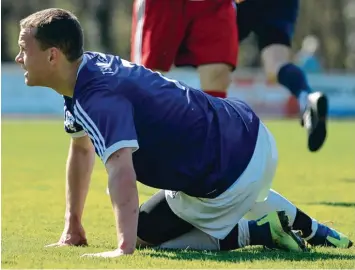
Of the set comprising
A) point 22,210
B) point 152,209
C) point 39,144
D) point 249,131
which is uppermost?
point 249,131

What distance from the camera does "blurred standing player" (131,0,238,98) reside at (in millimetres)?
8273

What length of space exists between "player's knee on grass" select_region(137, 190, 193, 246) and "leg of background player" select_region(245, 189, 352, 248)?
470mm

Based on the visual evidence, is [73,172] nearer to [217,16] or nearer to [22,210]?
[22,210]

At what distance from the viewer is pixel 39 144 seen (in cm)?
1477

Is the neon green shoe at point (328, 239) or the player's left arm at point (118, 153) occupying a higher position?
the player's left arm at point (118, 153)

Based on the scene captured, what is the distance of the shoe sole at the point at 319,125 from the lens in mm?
8242

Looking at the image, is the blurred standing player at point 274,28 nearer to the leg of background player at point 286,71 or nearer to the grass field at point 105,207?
the leg of background player at point 286,71

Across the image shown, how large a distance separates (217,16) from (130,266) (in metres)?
4.12

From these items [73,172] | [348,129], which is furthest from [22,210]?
[348,129]

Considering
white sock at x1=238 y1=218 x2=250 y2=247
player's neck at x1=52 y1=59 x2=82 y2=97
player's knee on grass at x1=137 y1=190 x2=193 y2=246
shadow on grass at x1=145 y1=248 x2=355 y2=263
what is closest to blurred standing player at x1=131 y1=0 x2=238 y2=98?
player's knee on grass at x1=137 y1=190 x2=193 y2=246

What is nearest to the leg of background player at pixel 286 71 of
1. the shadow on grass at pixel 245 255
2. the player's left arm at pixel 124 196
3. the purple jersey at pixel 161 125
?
the purple jersey at pixel 161 125

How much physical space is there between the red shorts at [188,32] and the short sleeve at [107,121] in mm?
3421

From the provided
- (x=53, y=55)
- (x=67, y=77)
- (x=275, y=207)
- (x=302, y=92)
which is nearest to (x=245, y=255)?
(x=275, y=207)

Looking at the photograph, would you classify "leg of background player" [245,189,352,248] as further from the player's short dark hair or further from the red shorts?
the red shorts
